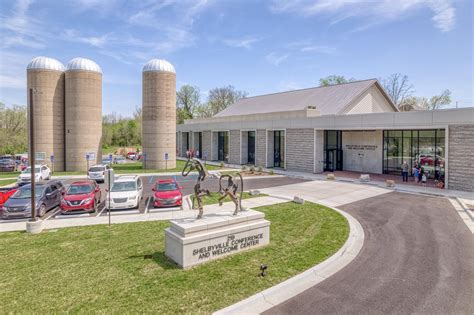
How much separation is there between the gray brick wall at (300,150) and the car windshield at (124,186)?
18.5 m

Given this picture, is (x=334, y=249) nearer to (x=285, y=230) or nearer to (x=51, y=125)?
(x=285, y=230)

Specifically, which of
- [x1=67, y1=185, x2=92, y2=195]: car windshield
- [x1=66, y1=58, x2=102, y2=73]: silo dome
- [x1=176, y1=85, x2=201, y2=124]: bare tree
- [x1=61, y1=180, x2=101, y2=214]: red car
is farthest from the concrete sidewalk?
[x1=176, y1=85, x2=201, y2=124]: bare tree

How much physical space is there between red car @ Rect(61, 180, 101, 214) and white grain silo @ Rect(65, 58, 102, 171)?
2085 cm

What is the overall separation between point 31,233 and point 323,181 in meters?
20.7

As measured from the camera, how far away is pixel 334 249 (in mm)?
10180

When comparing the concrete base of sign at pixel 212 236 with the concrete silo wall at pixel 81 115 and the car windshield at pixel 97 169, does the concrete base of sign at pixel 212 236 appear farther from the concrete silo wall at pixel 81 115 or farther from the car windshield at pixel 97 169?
the concrete silo wall at pixel 81 115

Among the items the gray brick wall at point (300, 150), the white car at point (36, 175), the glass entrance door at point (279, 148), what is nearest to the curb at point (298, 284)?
the gray brick wall at point (300, 150)

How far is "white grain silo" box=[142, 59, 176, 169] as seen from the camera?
3641 cm

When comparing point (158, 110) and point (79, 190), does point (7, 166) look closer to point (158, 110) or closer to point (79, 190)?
point (158, 110)

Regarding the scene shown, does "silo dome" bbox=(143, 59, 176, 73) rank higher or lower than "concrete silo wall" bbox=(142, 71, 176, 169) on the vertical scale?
higher

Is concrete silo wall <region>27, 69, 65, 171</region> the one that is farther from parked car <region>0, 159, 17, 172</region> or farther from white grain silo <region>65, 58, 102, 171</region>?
parked car <region>0, 159, 17, 172</region>

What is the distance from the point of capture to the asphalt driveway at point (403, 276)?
267 inches

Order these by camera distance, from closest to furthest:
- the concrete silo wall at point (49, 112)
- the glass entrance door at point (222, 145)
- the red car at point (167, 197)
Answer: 1. the red car at point (167, 197)
2. the concrete silo wall at point (49, 112)
3. the glass entrance door at point (222, 145)

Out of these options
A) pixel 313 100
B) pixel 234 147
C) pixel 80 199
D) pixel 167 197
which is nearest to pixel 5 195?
pixel 80 199
